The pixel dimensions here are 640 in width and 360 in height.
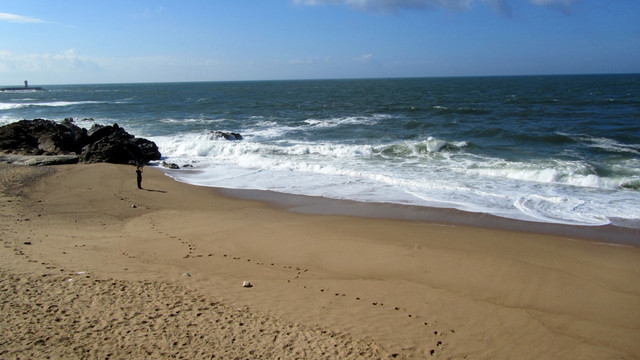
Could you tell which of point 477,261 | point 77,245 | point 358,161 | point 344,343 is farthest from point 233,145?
point 344,343

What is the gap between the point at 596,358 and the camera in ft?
18.3

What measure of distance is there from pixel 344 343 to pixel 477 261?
4344mm

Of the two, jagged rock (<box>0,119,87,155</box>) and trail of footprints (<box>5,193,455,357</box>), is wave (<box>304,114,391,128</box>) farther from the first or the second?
trail of footprints (<box>5,193,455,357</box>)

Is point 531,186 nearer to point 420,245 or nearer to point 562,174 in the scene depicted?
point 562,174

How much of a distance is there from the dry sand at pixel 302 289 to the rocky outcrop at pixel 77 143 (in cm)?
803

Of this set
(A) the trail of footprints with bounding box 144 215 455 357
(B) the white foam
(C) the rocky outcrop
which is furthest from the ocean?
(A) the trail of footprints with bounding box 144 215 455 357

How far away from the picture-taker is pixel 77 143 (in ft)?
72.0

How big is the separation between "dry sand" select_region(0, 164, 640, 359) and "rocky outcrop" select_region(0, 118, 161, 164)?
8.03 m

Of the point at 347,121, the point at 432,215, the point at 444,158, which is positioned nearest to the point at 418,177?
the point at 444,158

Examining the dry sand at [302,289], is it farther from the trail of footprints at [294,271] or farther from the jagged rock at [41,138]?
the jagged rock at [41,138]

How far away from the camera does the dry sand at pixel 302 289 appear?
534cm

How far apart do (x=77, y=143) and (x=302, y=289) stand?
64.6 ft

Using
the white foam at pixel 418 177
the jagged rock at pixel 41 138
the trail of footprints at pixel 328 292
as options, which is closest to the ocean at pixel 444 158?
the white foam at pixel 418 177

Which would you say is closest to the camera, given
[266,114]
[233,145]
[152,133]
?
[233,145]
